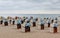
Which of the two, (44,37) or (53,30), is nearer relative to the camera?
(44,37)

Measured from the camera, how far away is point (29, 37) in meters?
17.7

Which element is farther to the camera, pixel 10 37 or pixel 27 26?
pixel 27 26

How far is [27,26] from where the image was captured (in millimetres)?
21844

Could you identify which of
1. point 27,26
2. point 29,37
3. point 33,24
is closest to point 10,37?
point 29,37

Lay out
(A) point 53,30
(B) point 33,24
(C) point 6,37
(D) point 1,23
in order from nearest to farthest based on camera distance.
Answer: (C) point 6,37
(A) point 53,30
(B) point 33,24
(D) point 1,23

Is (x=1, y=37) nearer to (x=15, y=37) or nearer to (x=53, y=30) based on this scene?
(x=15, y=37)

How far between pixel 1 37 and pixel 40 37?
3370mm

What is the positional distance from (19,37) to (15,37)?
345 mm

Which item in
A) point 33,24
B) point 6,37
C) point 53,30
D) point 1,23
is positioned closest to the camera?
point 6,37

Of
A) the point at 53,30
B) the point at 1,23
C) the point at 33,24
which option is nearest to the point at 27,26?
the point at 53,30

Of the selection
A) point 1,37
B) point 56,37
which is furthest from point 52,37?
point 1,37

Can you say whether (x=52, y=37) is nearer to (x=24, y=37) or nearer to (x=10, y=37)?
(x=24, y=37)

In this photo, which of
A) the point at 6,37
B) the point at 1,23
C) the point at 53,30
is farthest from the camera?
the point at 1,23

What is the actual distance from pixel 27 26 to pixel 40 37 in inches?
173
